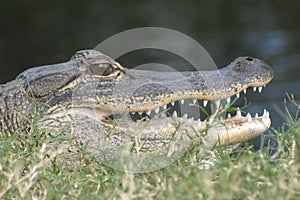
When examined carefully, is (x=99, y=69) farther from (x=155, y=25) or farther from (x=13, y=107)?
(x=155, y=25)

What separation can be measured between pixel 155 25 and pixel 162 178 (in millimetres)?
9558

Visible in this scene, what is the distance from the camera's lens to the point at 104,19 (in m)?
14.0

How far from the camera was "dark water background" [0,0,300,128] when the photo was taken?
11562 millimetres

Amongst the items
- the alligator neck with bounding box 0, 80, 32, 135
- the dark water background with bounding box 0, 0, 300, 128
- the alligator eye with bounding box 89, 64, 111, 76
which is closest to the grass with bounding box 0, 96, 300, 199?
the alligator neck with bounding box 0, 80, 32, 135

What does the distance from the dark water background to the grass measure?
612 cm

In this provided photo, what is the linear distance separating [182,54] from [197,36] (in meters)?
1.04

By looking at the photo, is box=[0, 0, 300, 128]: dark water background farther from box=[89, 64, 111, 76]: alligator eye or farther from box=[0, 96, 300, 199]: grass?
box=[0, 96, 300, 199]: grass

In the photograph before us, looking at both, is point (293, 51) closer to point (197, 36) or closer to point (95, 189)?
point (197, 36)

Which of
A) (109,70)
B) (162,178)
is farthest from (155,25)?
(162,178)

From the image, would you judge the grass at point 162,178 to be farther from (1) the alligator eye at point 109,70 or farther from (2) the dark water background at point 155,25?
(2) the dark water background at point 155,25

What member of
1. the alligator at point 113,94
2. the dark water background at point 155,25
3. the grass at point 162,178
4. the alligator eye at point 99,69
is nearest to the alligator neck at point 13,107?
the alligator at point 113,94

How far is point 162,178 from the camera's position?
11.5 feet

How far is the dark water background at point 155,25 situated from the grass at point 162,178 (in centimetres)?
612

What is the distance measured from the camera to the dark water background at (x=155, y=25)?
455 inches
